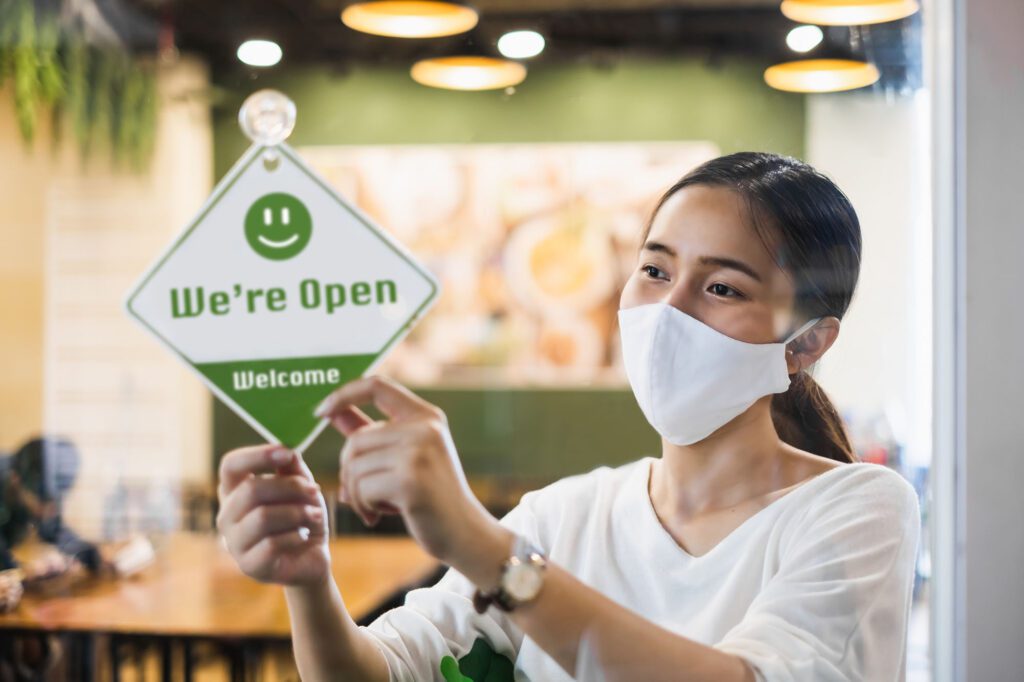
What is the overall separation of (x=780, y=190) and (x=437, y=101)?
48 cm

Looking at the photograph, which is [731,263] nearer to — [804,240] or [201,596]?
[804,240]

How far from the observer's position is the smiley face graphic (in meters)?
1.04

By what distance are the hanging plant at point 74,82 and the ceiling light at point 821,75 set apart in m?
0.88

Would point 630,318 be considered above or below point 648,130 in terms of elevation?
below

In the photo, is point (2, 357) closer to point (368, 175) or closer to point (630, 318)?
point (368, 175)

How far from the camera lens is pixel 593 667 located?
3.15ft

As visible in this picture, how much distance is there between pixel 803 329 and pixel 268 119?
2.26 feet

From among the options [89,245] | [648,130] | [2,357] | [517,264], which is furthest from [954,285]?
[2,357]

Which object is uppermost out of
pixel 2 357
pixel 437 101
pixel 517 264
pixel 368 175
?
pixel 437 101

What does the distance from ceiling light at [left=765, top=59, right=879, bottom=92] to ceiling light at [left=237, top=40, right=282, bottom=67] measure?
66 centimetres

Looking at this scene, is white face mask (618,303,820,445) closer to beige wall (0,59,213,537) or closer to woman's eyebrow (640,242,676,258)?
woman's eyebrow (640,242,676,258)

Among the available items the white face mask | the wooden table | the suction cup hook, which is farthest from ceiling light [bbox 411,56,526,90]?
the wooden table

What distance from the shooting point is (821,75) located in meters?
1.20

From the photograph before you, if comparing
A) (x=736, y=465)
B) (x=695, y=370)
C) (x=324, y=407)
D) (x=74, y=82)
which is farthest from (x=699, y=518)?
(x=74, y=82)
